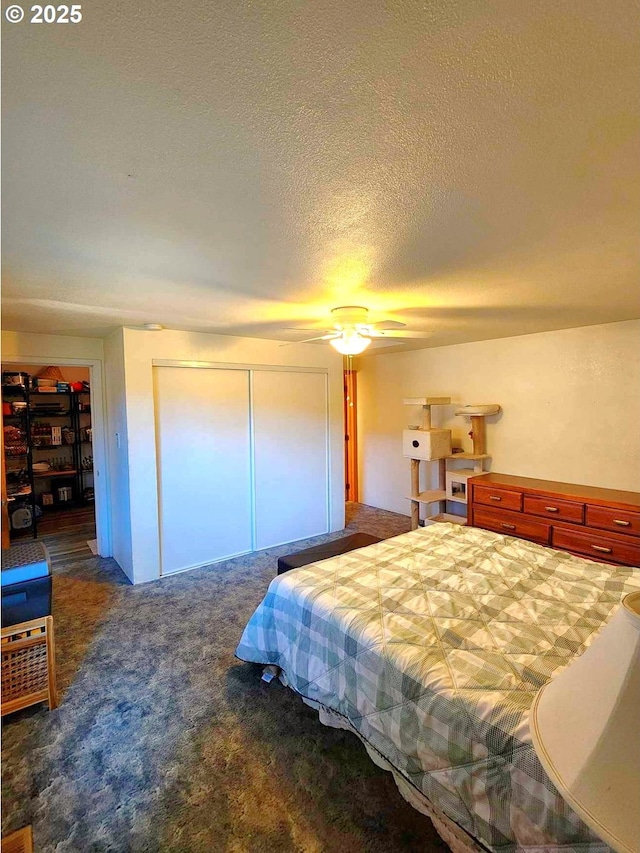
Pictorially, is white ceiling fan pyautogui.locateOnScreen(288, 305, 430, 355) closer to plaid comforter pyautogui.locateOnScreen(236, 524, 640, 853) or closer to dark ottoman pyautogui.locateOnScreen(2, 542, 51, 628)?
plaid comforter pyautogui.locateOnScreen(236, 524, 640, 853)

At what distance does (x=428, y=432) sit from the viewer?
4.25 metres

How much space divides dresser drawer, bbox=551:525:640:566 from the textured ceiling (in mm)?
2088

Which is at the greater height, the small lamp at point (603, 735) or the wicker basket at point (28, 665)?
the small lamp at point (603, 735)

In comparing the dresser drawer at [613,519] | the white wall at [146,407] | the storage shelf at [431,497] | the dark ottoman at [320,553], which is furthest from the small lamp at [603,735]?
the storage shelf at [431,497]

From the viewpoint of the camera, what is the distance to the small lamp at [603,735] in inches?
18.5

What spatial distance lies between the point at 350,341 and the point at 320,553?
153cm

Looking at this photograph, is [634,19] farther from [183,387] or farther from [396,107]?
[183,387]

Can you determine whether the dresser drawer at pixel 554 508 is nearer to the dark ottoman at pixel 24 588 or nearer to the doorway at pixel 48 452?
the dark ottoman at pixel 24 588

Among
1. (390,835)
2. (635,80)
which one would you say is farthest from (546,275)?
(390,835)

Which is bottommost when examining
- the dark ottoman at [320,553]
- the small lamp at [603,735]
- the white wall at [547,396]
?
the dark ottoman at [320,553]

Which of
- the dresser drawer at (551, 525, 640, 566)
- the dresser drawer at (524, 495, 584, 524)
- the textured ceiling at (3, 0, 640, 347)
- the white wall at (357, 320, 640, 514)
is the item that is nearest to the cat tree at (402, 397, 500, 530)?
the white wall at (357, 320, 640, 514)

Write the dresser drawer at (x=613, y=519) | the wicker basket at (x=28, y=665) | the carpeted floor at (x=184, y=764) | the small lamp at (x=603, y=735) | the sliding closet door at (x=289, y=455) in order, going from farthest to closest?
1. the sliding closet door at (x=289, y=455)
2. the dresser drawer at (x=613, y=519)
3. the wicker basket at (x=28, y=665)
4. the carpeted floor at (x=184, y=764)
5. the small lamp at (x=603, y=735)

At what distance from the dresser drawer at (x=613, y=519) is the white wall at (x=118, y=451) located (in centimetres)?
390

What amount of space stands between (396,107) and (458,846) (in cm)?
211
